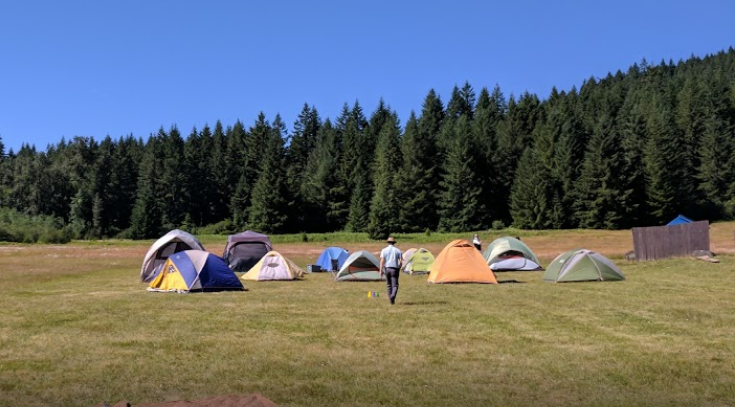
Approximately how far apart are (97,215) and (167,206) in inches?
470

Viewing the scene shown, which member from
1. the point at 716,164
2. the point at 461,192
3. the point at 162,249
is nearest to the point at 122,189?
the point at 461,192

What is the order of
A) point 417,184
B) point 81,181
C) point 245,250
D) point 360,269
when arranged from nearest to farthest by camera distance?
point 360,269 → point 245,250 → point 417,184 → point 81,181

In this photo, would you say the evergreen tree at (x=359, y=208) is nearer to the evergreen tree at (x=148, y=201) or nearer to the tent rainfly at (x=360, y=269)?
the evergreen tree at (x=148, y=201)

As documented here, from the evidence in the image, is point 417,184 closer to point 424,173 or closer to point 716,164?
point 424,173

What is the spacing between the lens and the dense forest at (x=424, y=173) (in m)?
81.0

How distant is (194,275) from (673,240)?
80.9 feet

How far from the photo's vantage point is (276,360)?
30.3ft

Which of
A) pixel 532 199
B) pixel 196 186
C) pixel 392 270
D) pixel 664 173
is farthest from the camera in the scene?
pixel 196 186

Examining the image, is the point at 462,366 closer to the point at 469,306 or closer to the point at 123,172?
the point at 469,306

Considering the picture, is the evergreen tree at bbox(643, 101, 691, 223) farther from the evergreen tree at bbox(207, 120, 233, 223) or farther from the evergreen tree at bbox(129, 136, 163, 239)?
the evergreen tree at bbox(129, 136, 163, 239)

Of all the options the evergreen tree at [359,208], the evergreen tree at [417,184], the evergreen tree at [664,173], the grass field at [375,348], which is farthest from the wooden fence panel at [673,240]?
the evergreen tree at [359,208]

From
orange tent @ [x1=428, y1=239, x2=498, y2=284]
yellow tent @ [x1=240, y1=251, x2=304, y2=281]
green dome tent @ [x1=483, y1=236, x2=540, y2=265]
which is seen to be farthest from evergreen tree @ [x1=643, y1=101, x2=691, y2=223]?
yellow tent @ [x1=240, y1=251, x2=304, y2=281]

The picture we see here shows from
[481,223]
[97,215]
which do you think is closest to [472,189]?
[481,223]

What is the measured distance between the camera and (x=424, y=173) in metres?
90.4
